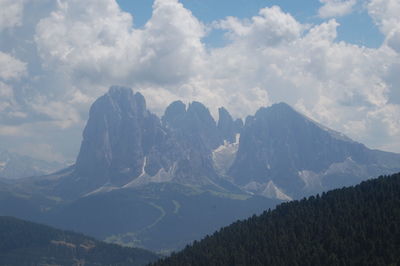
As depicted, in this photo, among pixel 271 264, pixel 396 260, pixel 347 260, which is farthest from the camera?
pixel 271 264

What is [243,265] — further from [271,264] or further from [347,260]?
[347,260]

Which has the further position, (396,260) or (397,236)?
(397,236)

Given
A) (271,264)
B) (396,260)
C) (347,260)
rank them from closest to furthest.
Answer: (396,260) < (347,260) < (271,264)

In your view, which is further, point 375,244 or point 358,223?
point 358,223

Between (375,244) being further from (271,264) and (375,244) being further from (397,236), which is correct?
(271,264)

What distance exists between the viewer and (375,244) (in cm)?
17775

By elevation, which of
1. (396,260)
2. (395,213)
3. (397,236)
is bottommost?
(396,260)

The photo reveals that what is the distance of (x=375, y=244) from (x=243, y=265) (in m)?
49.6

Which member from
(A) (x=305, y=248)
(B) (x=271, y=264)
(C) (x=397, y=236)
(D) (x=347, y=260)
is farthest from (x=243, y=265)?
(C) (x=397, y=236)

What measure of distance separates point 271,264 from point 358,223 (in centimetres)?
3763

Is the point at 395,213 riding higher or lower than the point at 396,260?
higher

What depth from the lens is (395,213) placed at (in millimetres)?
195625

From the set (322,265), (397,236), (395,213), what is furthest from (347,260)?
(395,213)

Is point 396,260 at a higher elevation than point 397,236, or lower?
lower
